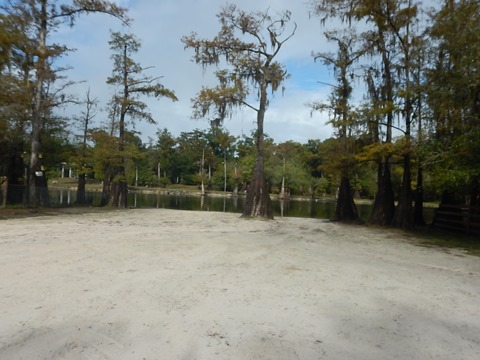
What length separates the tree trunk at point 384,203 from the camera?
17.8 m

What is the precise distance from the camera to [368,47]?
19.0 meters

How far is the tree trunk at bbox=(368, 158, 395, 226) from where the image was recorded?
1784 cm

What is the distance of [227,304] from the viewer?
468cm

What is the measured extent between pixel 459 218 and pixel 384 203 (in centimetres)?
321

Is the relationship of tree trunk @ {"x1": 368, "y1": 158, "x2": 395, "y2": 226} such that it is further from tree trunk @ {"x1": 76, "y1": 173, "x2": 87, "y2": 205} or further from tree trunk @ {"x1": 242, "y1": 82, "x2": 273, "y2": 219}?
tree trunk @ {"x1": 76, "y1": 173, "x2": 87, "y2": 205}

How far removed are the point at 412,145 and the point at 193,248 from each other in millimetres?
10782

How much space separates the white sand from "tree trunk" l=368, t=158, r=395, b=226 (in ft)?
31.5

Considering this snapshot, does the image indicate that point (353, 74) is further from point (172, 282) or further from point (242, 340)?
point (242, 340)

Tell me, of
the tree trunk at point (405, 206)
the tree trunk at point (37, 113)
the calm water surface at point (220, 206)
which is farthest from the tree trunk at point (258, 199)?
the tree trunk at point (37, 113)

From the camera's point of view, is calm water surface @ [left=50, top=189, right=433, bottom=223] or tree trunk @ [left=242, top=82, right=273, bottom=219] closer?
tree trunk @ [left=242, top=82, right=273, bottom=219]

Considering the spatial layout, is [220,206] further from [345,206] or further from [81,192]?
[345,206]

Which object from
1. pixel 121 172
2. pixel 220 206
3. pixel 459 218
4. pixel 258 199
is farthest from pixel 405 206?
pixel 220 206

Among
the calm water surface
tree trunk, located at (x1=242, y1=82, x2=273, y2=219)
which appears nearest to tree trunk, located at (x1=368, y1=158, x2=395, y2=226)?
tree trunk, located at (x1=242, y1=82, x2=273, y2=219)

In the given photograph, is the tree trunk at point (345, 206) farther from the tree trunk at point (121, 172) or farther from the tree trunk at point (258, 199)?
the tree trunk at point (121, 172)
